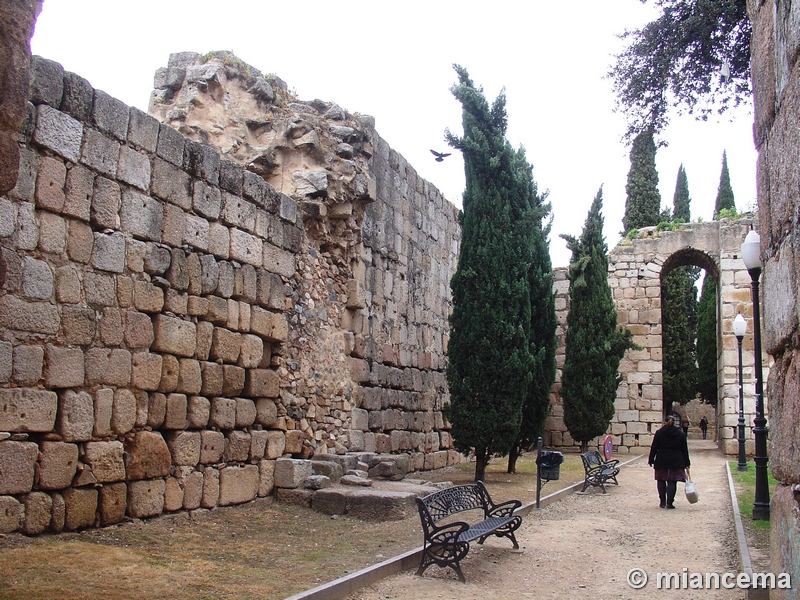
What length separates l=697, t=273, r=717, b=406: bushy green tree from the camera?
29.7 m

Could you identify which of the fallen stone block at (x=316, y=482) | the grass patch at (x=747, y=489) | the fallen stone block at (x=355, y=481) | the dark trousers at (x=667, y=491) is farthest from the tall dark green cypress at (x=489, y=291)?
the fallen stone block at (x=316, y=482)

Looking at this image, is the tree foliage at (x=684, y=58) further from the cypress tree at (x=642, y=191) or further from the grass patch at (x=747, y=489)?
the cypress tree at (x=642, y=191)

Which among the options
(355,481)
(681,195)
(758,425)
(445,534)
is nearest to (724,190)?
(681,195)

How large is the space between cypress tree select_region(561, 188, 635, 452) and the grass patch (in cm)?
326

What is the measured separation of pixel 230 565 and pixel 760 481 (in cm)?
645

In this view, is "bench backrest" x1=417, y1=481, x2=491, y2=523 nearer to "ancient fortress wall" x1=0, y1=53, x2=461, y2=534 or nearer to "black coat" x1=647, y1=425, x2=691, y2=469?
"ancient fortress wall" x1=0, y1=53, x2=461, y2=534

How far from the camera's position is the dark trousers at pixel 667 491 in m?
10.4

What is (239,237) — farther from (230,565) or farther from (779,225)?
(779,225)

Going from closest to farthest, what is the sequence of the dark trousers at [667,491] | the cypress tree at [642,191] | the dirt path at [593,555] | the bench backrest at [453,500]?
the dirt path at [593,555], the bench backrest at [453,500], the dark trousers at [667,491], the cypress tree at [642,191]

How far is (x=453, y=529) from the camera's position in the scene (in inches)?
269

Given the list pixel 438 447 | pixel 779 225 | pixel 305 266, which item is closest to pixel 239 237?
pixel 305 266

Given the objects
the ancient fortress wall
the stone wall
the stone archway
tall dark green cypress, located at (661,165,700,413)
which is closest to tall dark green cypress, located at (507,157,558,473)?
the ancient fortress wall

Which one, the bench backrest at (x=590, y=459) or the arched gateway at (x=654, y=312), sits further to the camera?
the arched gateway at (x=654, y=312)

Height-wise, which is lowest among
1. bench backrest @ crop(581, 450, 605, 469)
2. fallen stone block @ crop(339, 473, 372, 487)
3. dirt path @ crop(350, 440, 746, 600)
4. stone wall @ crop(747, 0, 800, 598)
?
dirt path @ crop(350, 440, 746, 600)
